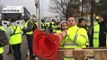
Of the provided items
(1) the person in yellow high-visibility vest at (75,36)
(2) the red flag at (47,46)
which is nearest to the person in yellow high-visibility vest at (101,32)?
(1) the person in yellow high-visibility vest at (75,36)

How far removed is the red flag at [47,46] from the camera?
616cm

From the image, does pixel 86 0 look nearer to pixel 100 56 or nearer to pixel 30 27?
pixel 30 27

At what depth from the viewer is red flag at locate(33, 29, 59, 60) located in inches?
243

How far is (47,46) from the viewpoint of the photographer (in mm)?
6219

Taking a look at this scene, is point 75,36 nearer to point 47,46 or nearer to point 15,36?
point 47,46

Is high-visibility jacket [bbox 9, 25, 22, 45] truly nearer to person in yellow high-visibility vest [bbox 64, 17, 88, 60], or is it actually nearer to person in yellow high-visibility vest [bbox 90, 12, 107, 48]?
person in yellow high-visibility vest [bbox 90, 12, 107, 48]

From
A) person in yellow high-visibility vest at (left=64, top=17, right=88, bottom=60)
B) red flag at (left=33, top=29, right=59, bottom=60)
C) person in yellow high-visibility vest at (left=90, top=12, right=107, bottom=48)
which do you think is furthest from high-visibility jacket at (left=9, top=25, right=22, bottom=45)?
red flag at (left=33, top=29, right=59, bottom=60)

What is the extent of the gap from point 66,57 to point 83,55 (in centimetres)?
33

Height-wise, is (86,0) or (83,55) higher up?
(86,0)

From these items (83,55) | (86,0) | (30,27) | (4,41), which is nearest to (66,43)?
(83,55)

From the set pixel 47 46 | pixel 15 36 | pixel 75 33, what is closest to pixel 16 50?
pixel 15 36

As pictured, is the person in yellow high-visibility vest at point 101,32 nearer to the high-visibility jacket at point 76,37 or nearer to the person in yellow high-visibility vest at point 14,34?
the high-visibility jacket at point 76,37

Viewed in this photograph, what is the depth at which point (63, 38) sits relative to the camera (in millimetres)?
6926

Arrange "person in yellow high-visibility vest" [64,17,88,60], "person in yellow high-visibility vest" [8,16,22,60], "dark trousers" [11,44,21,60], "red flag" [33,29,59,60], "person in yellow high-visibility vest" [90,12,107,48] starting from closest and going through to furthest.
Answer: "red flag" [33,29,59,60] < "person in yellow high-visibility vest" [64,17,88,60] < "person in yellow high-visibility vest" [90,12,107,48] < "person in yellow high-visibility vest" [8,16,22,60] < "dark trousers" [11,44,21,60]
